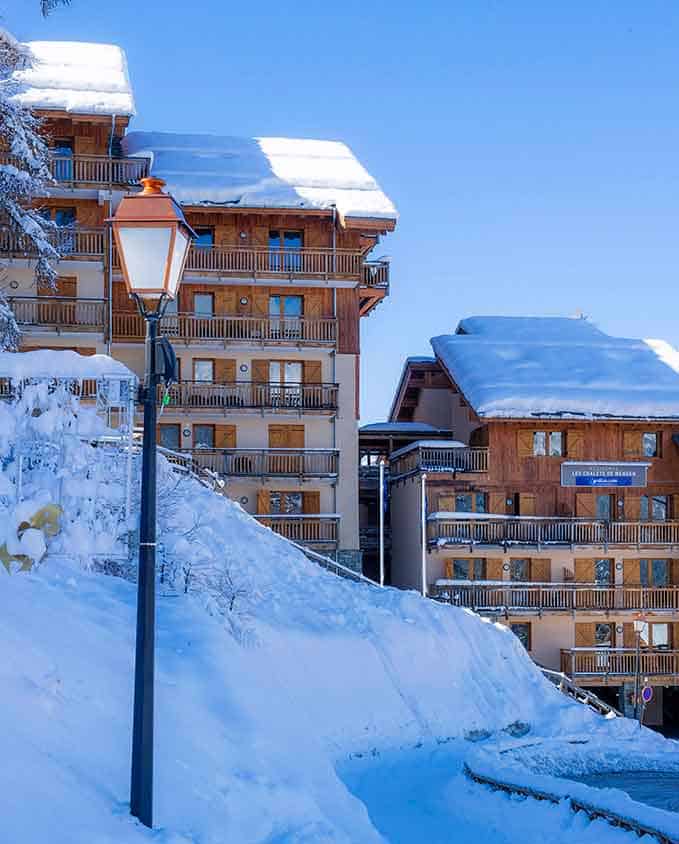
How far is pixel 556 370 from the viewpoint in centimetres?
4772

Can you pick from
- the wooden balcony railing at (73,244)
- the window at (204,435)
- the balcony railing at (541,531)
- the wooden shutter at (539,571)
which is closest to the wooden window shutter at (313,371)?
the window at (204,435)

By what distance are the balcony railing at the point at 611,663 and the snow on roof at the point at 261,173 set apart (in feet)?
54.8

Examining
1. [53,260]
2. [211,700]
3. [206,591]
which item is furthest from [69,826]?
[53,260]

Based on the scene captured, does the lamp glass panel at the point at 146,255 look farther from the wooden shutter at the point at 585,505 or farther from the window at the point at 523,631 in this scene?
the wooden shutter at the point at 585,505

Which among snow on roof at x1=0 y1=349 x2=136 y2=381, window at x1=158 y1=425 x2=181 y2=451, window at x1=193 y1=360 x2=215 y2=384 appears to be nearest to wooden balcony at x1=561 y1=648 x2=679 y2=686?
window at x1=158 y1=425 x2=181 y2=451

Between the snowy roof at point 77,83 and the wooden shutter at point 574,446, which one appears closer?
the snowy roof at point 77,83

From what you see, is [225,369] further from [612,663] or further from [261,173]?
[612,663]

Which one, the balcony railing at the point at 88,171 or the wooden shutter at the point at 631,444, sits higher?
the balcony railing at the point at 88,171

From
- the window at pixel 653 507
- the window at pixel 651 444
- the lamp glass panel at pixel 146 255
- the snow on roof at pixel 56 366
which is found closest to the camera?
the lamp glass panel at pixel 146 255

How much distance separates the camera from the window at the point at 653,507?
155ft

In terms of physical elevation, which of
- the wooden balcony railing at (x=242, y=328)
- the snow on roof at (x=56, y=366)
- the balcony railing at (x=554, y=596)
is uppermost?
the wooden balcony railing at (x=242, y=328)

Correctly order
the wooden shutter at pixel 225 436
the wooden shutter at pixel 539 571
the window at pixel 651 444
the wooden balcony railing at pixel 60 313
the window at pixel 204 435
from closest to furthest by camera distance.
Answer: the wooden balcony railing at pixel 60 313 → the wooden shutter at pixel 225 436 → the window at pixel 204 435 → the wooden shutter at pixel 539 571 → the window at pixel 651 444

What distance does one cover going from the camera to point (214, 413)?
44.0m

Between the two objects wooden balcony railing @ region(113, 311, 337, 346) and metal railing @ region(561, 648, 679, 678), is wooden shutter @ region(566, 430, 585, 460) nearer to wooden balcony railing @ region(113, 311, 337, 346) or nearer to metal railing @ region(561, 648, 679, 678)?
metal railing @ region(561, 648, 679, 678)
